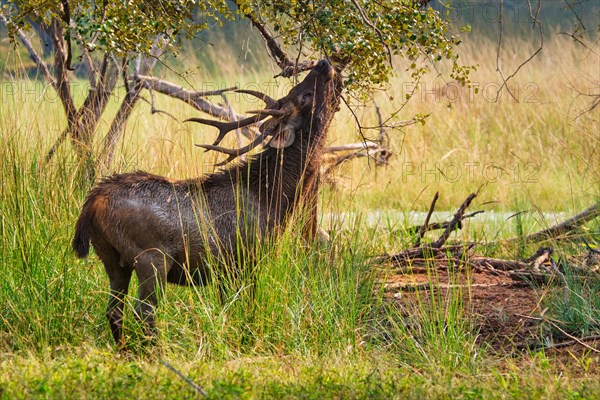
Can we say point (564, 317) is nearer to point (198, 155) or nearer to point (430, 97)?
point (198, 155)

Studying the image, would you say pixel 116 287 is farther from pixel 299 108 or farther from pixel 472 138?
pixel 472 138

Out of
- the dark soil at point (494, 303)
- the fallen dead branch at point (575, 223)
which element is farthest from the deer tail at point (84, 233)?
the fallen dead branch at point (575, 223)

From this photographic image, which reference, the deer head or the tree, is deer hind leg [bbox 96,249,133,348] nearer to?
the deer head

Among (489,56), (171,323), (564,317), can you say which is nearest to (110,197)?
(171,323)

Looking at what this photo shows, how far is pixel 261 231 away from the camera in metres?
5.51

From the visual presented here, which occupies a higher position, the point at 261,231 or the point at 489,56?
the point at 489,56

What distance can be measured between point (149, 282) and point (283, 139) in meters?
1.23

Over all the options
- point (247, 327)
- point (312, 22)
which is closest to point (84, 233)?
point (247, 327)

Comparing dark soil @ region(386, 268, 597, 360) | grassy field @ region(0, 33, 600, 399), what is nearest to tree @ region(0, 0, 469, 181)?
grassy field @ region(0, 33, 600, 399)

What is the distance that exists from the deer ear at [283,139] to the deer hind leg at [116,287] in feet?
3.70

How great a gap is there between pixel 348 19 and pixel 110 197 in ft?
6.55

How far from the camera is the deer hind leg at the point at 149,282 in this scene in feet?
16.5

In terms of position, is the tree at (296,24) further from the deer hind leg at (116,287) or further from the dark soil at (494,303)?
the dark soil at (494,303)

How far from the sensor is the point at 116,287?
5273 mm
